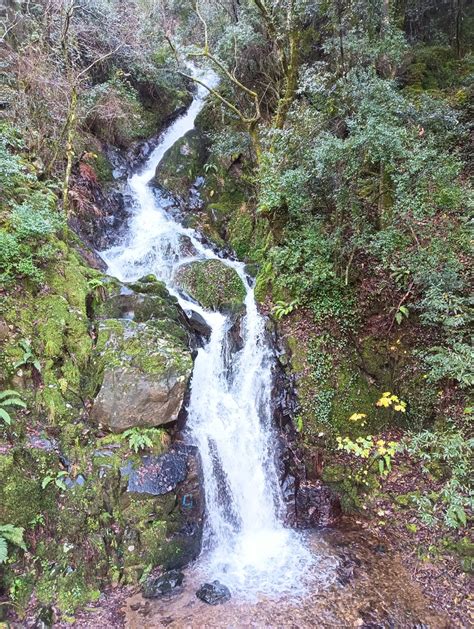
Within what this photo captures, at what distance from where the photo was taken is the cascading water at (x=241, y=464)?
5.42 m

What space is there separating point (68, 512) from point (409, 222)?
280 inches

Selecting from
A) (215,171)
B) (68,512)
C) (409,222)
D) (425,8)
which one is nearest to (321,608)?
(68,512)

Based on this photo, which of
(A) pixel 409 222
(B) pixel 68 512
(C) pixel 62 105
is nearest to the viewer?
(B) pixel 68 512

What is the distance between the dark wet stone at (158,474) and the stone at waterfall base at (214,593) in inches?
52.9

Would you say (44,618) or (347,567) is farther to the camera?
(347,567)

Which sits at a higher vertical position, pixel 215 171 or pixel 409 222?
pixel 215 171

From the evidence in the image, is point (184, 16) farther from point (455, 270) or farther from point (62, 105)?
point (455, 270)

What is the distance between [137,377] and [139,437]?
3.08 feet

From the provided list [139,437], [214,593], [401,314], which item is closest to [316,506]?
[214,593]

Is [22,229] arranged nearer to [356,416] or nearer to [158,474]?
[158,474]

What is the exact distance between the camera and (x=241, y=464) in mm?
6645

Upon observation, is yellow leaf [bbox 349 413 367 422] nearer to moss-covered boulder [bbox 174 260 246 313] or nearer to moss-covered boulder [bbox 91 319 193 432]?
moss-covered boulder [bbox 91 319 193 432]

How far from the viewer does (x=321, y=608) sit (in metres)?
4.62

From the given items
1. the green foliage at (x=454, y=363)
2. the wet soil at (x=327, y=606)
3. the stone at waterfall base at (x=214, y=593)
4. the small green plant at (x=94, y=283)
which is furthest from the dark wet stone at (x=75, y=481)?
the green foliage at (x=454, y=363)
